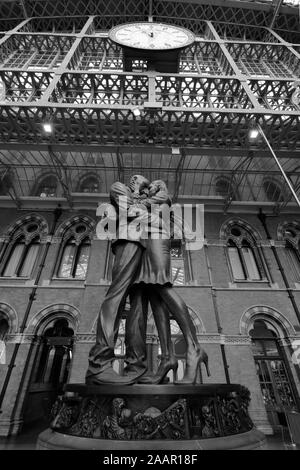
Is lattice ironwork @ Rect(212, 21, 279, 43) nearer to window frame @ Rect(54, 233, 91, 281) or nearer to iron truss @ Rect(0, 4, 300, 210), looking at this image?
iron truss @ Rect(0, 4, 300, 210)

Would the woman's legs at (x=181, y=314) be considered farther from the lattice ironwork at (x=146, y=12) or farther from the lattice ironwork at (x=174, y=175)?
the lattice ironwork at (x=146, y=12)

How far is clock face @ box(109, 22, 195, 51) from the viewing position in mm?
15578

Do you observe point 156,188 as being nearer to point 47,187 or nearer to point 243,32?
point 47,187

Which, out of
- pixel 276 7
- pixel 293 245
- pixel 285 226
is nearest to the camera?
pixel 293 245

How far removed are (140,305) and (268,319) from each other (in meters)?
9.57

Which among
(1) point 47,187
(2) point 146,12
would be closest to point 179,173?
(1) point 47,187

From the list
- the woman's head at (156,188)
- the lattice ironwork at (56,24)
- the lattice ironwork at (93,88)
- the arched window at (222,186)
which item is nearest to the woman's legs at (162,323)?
the woman's head at (156,188)

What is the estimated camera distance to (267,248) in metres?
13.1

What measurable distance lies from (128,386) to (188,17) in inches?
1052

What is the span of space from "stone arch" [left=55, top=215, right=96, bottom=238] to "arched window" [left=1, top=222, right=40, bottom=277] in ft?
4.27

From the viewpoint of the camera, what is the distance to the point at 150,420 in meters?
2.56

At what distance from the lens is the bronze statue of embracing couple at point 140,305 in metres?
3.10

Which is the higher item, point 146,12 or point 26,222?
point 146,12
